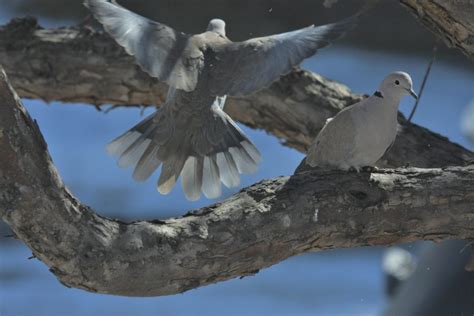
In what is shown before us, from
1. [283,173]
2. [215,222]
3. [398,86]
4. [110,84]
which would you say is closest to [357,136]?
[398,86]

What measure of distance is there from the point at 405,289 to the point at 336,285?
1.17 m

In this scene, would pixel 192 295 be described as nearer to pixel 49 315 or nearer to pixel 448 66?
pixel 49 315

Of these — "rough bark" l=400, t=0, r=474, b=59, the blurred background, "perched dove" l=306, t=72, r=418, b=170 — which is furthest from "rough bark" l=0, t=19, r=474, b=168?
"rough bark" l=400, t=0, r=474, b=59

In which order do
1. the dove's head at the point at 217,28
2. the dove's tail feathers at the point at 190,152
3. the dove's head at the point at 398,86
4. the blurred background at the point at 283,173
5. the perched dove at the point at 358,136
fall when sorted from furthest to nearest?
the blurred background at the point at 283,173, the dove's head at the point at 217,28, the dove's tail feathers at the point at 190,152, the dove's head at the point at 398,86, the perched dove at the point at 358,136

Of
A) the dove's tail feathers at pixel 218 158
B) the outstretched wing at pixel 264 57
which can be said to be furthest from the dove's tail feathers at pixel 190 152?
the outstretched wing at pixel 264 57

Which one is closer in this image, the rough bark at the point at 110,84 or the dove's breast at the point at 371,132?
the dove's breast at the point at 371,132

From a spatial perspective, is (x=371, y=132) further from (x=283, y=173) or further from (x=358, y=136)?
(x=283, y=173)

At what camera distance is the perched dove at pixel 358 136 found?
228 cm

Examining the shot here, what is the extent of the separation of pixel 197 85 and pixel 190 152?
0.25 metres

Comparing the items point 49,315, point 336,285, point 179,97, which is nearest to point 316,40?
point 179,97

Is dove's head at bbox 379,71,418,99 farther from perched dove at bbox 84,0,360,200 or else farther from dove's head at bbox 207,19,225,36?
dove's head at bbox 207,19,225,36

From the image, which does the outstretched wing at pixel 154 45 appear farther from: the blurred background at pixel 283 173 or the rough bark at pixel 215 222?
the blurred background at pixel 283 173

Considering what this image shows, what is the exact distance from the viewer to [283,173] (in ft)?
13.6

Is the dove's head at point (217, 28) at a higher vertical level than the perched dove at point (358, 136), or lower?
higher
